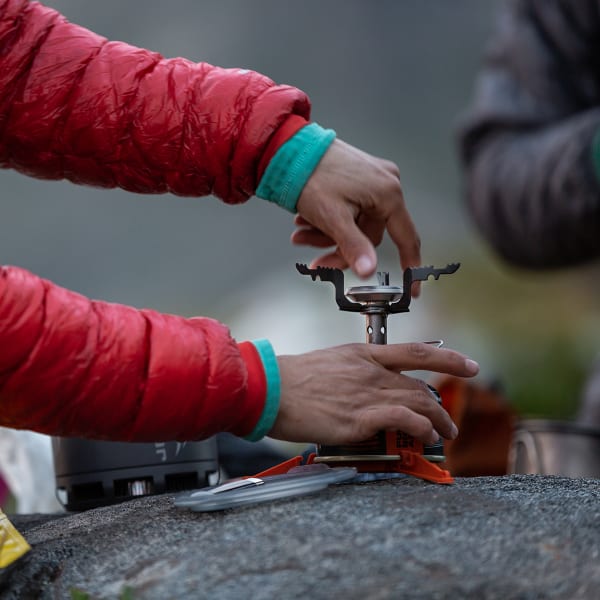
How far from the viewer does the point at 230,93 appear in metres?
1.40

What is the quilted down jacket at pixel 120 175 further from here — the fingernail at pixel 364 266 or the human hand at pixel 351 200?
the fingernail at pixel 364 266

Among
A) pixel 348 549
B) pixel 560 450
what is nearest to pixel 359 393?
pixel 348 549

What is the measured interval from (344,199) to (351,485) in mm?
413

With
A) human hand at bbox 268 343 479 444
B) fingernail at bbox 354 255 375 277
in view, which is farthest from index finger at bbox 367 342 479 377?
fingernail at bbox 354 255 375 277

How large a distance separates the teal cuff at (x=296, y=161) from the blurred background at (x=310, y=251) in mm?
3389

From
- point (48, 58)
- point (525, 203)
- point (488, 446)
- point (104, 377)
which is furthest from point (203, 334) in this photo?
point (525, 203)

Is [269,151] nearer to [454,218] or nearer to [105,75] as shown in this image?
[105,75]

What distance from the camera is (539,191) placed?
3.78 m

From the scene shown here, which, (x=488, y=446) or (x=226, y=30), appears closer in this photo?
(x=488, y=446)

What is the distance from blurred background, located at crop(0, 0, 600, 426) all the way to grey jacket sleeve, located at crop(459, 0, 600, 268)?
697mm

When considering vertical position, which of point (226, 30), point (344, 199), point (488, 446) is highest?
point (226, 30)

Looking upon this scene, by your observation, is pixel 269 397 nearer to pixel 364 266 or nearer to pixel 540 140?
pixel 364 266

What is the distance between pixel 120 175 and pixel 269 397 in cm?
57

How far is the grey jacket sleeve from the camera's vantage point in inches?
143
